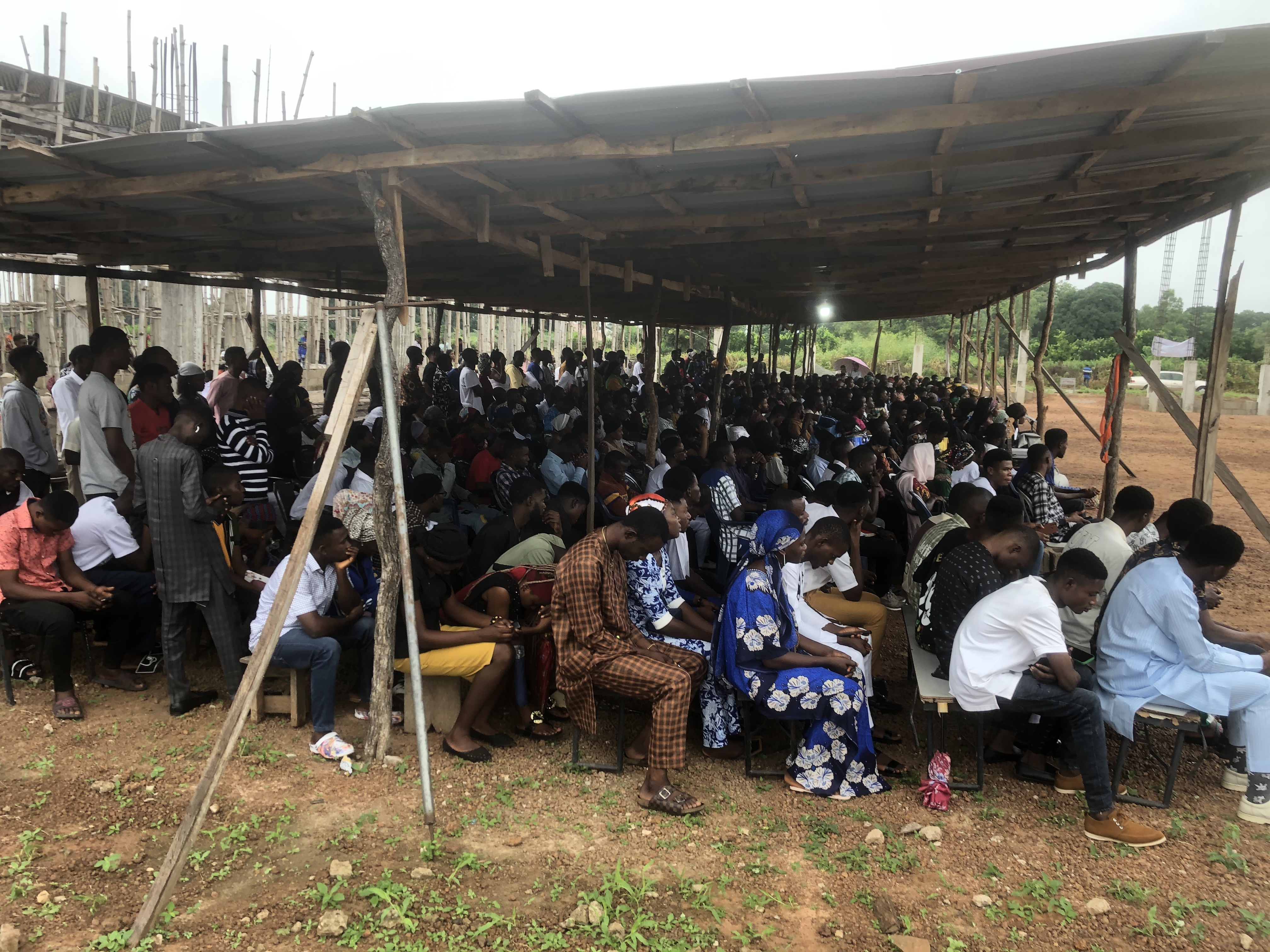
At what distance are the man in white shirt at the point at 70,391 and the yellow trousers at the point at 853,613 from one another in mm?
5390

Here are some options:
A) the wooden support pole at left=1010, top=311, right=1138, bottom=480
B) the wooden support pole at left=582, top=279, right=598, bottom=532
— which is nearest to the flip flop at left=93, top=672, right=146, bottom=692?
the wooden support pole at left=582, top=279, right=598, bottom=532

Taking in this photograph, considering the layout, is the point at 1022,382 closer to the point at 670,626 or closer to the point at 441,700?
the point at 670,626

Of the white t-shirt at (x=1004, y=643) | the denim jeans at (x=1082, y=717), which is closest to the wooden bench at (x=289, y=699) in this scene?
the white t-shirt at (x=1004, y=643)

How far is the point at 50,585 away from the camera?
4520 millimetres

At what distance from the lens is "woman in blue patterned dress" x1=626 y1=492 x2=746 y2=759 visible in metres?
4.22

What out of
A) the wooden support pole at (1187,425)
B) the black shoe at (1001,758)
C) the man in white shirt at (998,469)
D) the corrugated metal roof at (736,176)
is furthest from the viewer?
the man in white shirt at (998,469)

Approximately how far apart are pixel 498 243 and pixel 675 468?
2.05m

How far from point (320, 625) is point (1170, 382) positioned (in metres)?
39.8

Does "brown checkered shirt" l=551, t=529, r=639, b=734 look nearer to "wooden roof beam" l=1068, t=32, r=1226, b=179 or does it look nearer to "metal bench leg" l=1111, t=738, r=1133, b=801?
"metal bench leg" l=1111, t=738, r=1133, b=801

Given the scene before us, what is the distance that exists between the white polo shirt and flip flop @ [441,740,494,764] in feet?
3.31

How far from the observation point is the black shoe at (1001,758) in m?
4.24

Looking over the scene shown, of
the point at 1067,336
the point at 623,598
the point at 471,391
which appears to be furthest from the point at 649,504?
the point at 1067,336

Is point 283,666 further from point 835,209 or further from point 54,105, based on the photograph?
point 54,105

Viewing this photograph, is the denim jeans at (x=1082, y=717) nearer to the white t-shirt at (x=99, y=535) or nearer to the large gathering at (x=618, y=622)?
the large gathering at (x=618, y=622)
